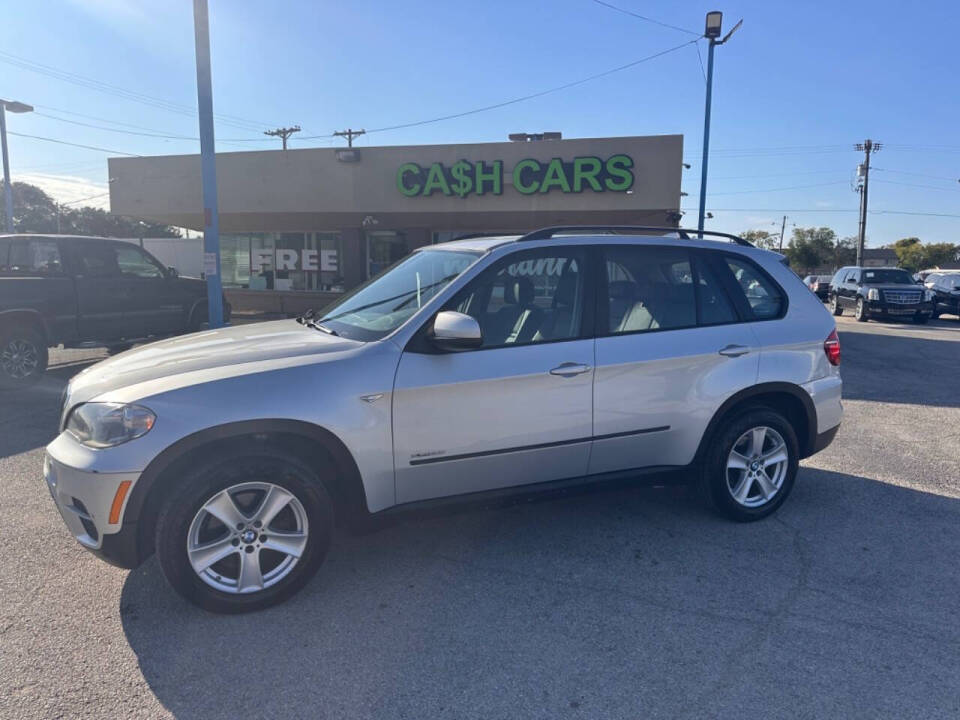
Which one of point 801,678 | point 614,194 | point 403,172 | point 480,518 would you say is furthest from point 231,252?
point 801,678

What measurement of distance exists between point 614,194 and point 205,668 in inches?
566

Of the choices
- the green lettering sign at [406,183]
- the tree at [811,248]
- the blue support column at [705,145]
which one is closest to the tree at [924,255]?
the tree at [811,248]

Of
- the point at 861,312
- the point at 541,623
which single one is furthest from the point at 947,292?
the point at 541,623

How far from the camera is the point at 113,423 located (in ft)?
10.1

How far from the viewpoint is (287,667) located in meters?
2.87

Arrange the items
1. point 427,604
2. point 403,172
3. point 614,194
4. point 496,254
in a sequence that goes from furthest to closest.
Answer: point 403,172
point 614,194
point 496,254
point 427,604

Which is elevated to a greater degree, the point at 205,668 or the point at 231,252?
the point at 231,252

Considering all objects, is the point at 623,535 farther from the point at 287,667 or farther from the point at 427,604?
the point at 287,667

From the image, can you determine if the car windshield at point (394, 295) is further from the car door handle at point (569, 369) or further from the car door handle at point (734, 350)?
the car door handle at point (734, 350)

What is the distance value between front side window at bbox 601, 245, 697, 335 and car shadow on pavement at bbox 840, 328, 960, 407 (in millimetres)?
5615

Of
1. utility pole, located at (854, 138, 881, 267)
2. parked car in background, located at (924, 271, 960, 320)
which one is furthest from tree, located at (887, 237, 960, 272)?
parked car in background, located at (924, 271, 960, 320)

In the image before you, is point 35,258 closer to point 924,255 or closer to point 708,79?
point 708,79

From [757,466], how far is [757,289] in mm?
1172

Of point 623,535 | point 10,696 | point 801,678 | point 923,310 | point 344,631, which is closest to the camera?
point 10,696
